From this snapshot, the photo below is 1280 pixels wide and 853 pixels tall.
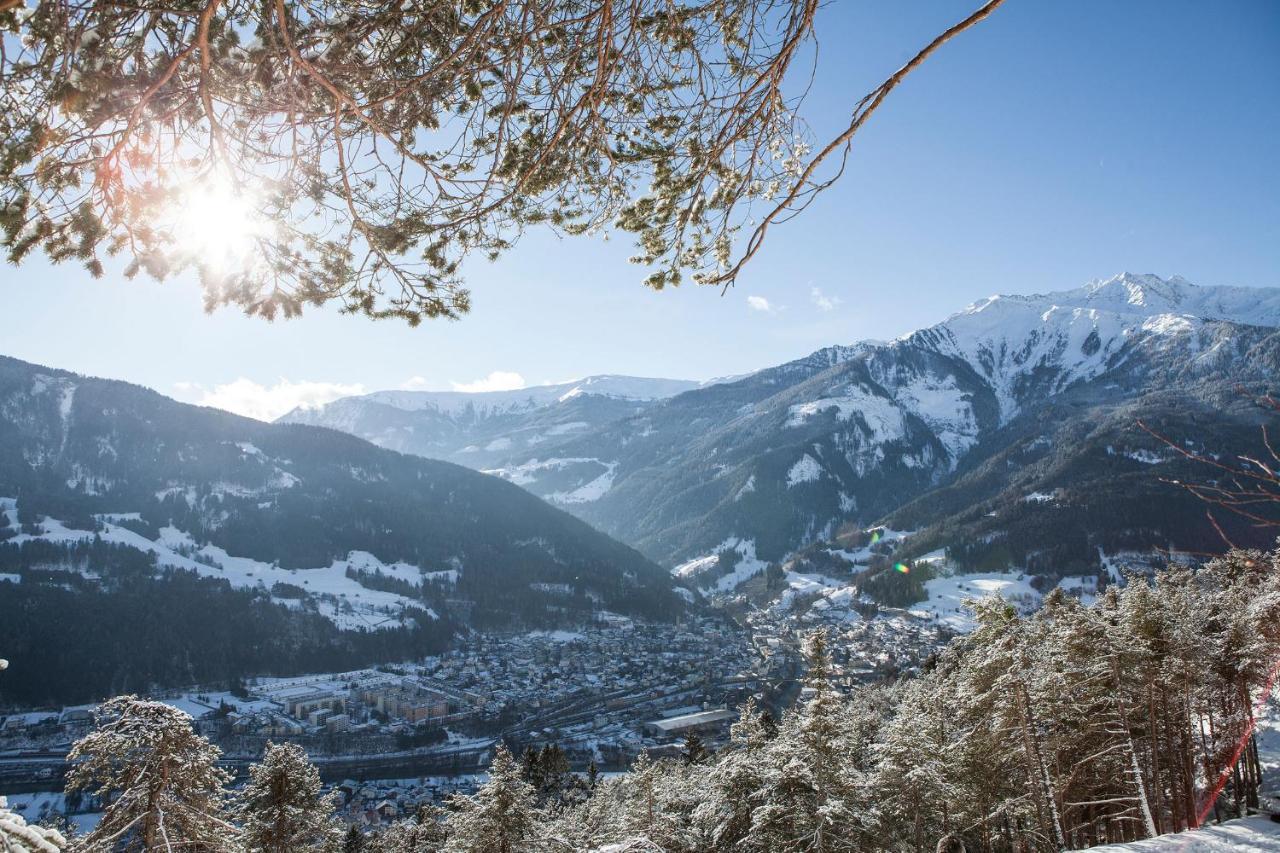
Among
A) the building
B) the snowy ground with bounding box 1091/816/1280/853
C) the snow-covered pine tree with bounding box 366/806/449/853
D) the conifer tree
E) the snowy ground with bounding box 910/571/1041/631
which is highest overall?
the snowy ground with bounding box 1091/816/1280/853

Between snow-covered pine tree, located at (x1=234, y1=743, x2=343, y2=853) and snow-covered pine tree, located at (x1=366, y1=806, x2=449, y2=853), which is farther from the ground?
snow-covered pine tree, located at (x1=234, y1=743, x2=343, y2=853)

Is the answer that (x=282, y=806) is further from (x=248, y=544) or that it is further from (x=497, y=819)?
(x=248, y=544)

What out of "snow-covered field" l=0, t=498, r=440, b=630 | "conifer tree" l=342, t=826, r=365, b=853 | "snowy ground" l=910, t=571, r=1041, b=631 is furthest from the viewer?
"snow-covered field" l=0, t=498, r=440, b=630

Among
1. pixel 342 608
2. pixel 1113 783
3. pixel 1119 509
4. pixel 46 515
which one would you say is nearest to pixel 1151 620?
pixel 1113 783

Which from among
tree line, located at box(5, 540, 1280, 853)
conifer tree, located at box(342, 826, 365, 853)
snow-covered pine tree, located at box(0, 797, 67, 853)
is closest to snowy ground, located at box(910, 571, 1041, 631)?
tree line, located at box(5, 540, 1280, 853)

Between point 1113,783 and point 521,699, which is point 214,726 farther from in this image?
point 1113,783

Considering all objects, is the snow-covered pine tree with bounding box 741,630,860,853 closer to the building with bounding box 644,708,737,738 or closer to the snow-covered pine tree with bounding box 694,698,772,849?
the snow-covered pine tree with bounding box 694,698,772,849
